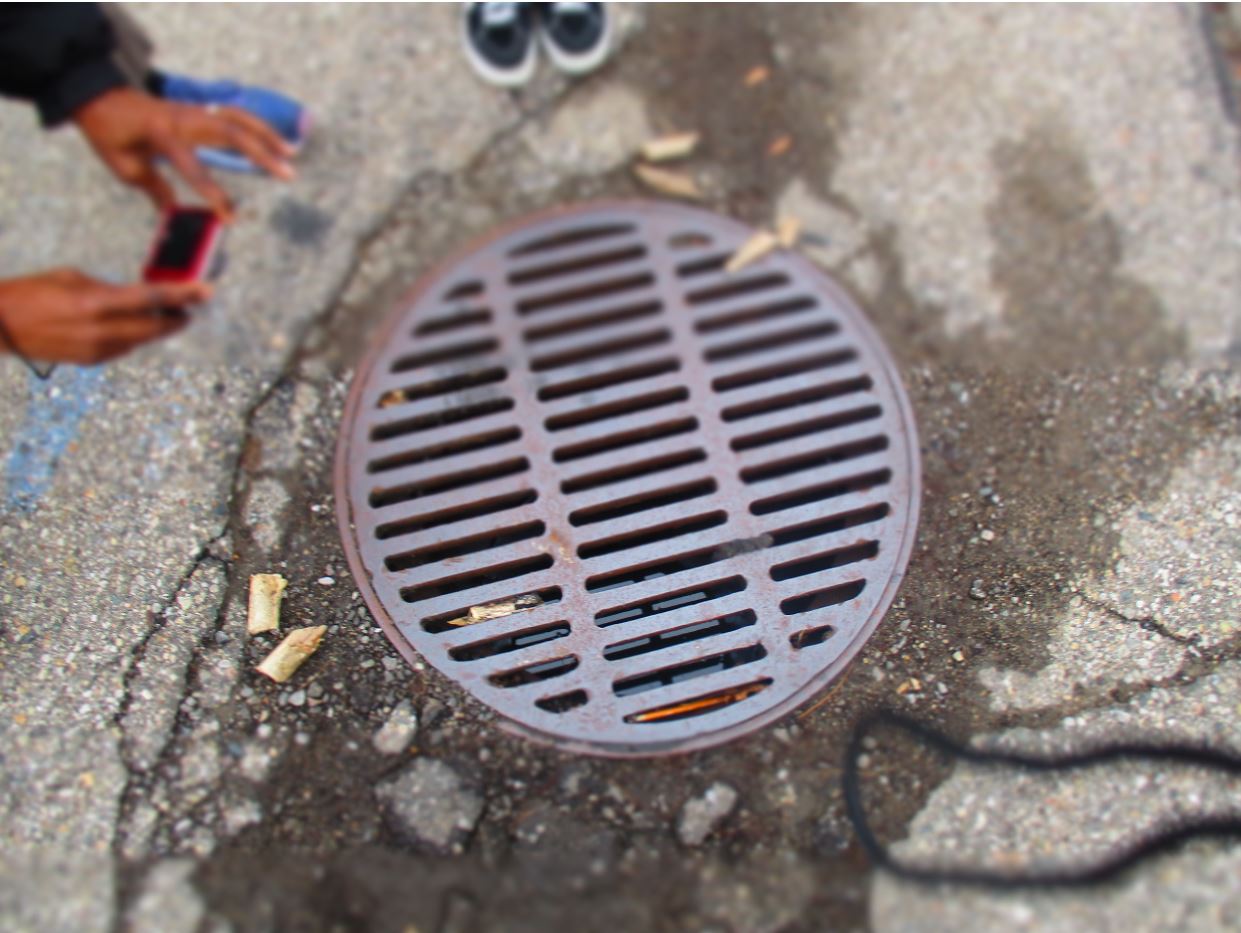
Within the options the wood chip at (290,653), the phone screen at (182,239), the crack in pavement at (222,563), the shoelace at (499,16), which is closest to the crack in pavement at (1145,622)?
the wood chip at (290,653)

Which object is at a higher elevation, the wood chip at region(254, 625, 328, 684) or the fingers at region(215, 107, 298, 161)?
the fingers at region(215, 107, 298, 161)

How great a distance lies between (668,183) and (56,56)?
3.89 ft

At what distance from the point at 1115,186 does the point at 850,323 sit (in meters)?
0.66

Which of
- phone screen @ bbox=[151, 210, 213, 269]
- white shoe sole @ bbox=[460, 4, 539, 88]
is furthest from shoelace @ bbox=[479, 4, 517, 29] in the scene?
phone screen @ bbox=[151, 210, 213, 269]

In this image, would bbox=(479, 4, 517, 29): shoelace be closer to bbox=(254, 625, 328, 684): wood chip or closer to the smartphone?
the smartphone

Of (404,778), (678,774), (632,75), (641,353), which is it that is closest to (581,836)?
(678,774)

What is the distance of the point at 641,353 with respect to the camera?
6.68 ft

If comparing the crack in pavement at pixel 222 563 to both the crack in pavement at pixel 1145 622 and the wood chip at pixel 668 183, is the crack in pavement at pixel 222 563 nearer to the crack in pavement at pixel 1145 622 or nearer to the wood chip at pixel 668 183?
the wood chip at pixel 668 183

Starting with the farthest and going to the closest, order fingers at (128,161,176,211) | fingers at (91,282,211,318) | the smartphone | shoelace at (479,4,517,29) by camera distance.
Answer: shoelace at (479,4,517,29) → the smartphone → fingers at (128,161,176,211) → fingers at (91,282,211,318)

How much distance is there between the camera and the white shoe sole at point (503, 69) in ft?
7.25

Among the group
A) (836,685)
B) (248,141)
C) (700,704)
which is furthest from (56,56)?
(836,685)

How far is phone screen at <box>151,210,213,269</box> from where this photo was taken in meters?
2.05

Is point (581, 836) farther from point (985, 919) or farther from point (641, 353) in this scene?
point (641, 353)

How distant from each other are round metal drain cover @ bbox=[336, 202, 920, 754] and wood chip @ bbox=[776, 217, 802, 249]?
0.10 feet
